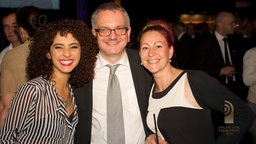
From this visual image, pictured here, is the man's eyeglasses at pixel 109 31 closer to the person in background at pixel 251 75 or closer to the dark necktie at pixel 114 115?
the dark necktie at pixel 114 115

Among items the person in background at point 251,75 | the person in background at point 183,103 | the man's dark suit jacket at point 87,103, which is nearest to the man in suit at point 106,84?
the man's dark suit jacket at point 87,103

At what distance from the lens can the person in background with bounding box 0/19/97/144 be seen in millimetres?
1972

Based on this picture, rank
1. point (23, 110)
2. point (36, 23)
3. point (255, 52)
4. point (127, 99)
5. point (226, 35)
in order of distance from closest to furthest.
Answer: point (23, 110) < point (127, 99) < point (36, 23) < point (255, 52) < point (226, 35)

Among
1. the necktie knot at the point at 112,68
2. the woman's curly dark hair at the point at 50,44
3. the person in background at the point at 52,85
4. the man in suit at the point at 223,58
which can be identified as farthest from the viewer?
the man in suit at the point at 223,58

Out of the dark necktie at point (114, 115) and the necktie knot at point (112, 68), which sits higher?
the necktie knot at point (112, 68)

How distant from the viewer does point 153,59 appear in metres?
2.28

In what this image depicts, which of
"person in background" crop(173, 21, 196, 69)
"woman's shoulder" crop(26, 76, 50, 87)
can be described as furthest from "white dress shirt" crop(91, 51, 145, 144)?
"person in background" crop(173, 21, 196, 69)

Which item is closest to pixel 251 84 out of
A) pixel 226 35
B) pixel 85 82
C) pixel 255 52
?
pixel 255 52

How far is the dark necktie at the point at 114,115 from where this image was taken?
243 cm

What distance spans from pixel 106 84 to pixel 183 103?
26.1 inches

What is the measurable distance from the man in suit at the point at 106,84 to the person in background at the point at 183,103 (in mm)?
209

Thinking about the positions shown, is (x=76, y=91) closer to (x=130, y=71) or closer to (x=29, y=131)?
(x=130, y=71)

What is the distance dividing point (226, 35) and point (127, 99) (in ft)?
9.38

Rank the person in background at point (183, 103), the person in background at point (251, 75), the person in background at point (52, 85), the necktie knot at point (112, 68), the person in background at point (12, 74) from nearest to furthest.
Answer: the person in background at point (52, 85), the person in background at point (183, 103), the necktie knot at point (112, 68), the person in background at point (12, 74), the person in background at point (251, 75)
